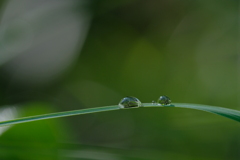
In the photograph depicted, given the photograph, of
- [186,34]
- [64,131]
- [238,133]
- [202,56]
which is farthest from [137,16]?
[64,131]

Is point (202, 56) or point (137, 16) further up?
point (137, 16)

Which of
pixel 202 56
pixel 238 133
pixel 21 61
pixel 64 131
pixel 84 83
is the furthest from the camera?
pixel 202 56

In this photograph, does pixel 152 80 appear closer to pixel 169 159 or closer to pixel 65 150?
pixel 169 159

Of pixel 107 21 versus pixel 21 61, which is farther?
pixel 107 21

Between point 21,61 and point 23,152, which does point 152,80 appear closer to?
point 21,61

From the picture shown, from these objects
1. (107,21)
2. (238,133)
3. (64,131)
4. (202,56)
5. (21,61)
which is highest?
(107,21)

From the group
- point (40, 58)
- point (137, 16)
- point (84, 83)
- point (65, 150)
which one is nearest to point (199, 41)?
point (137, 16)

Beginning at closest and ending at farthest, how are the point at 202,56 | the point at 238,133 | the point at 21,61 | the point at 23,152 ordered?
the point at 23,152 → the point at 238,133 → the point at 21,61 → the point at 202,56
